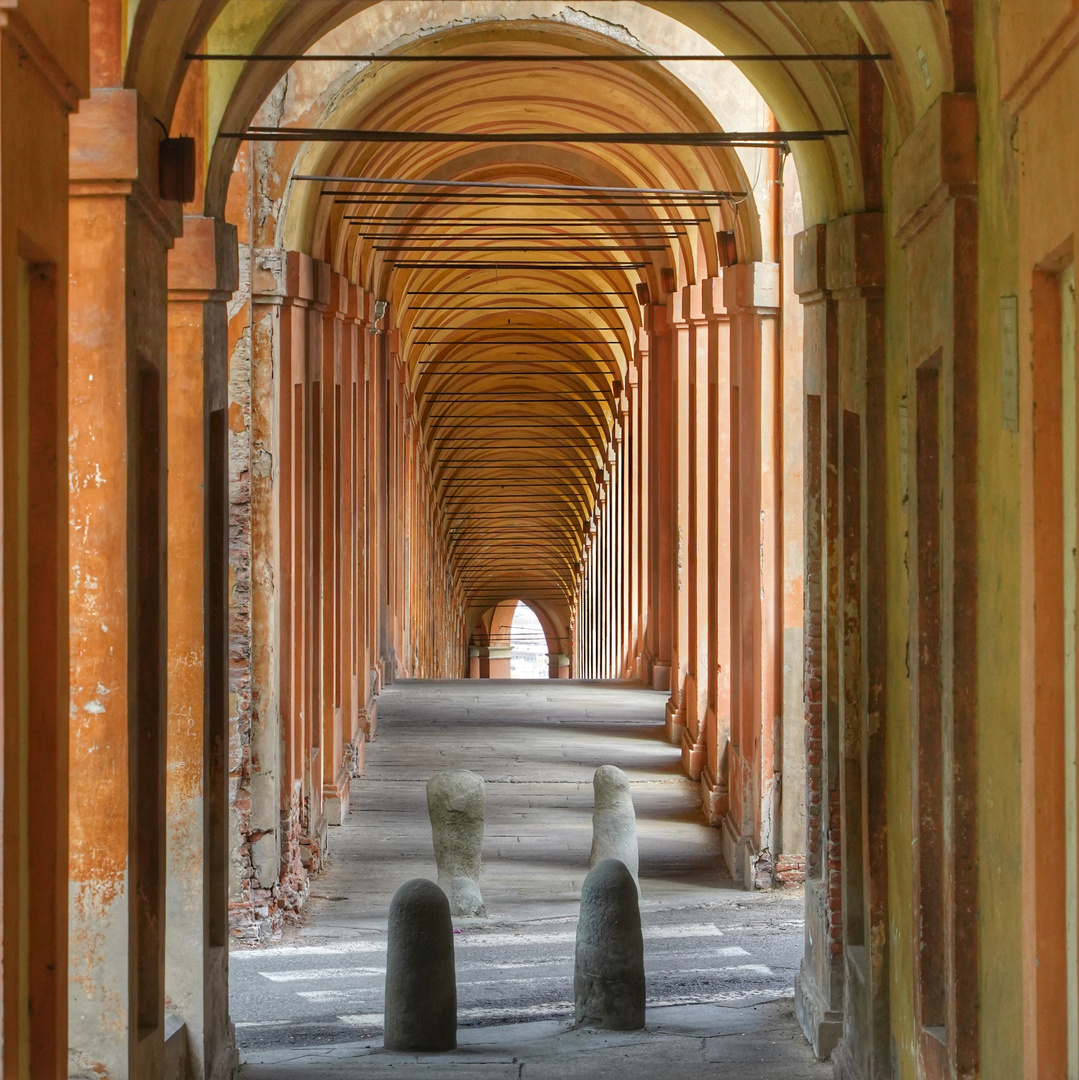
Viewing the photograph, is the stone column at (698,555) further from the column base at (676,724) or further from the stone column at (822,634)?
the stone column at (822,634)

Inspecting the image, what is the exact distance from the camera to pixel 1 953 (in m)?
4.38

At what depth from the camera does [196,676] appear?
834cm

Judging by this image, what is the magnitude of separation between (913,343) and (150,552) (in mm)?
3412

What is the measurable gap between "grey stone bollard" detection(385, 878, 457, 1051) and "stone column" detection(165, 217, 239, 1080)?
0.95 metres

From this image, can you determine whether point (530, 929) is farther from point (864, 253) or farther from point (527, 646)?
point (527, 646)

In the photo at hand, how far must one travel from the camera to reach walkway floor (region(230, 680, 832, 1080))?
8.80m

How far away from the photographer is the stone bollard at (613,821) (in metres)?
12.7

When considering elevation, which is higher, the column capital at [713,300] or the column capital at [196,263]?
the column capital at [713,300]

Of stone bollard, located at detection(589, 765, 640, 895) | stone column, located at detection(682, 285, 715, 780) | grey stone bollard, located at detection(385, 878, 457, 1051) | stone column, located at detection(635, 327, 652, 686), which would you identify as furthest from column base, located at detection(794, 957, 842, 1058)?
stone column, located at detection(635, 327, 652, 686)

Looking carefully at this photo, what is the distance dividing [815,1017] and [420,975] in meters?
2.16

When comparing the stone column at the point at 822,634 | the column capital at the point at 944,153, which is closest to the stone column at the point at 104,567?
the column capital at the point at 944,153

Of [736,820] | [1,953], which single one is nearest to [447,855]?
[736,820]

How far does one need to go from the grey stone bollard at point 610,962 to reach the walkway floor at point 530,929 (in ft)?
0.48

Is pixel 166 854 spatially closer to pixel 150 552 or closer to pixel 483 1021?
pixel 150 552
